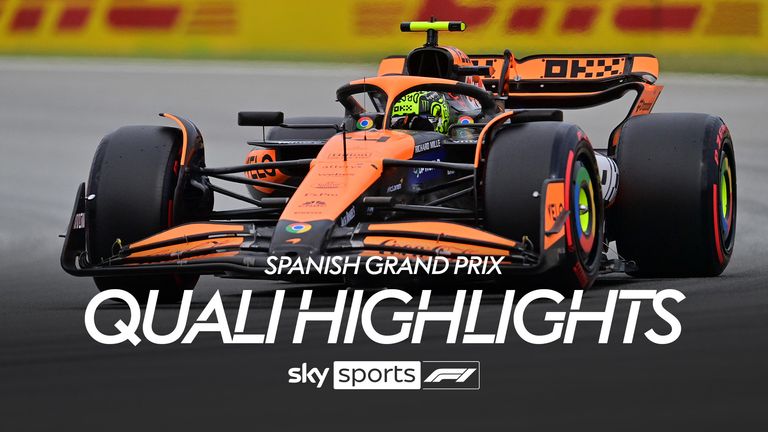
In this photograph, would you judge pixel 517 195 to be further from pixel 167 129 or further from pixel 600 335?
pixel 167 129

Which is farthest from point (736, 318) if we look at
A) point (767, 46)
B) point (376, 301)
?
point (767, 46)

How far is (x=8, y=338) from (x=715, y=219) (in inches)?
216

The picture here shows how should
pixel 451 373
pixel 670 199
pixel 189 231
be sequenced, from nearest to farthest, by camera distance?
pixel 451 373 < pixel 189 231 < pixel 670 199

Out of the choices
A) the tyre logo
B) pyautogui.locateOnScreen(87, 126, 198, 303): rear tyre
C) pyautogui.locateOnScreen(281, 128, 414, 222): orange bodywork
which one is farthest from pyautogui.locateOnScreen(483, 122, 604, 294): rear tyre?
pyautogui.locateOnScreen(87, 126, 198, 303): rear tyre

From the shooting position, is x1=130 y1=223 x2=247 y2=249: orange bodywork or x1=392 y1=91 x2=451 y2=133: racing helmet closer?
x1=130 y1=223 x2=247 y2=249: orange bodywork

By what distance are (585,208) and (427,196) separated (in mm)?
1218

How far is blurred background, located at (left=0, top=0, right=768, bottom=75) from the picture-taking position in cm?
2212

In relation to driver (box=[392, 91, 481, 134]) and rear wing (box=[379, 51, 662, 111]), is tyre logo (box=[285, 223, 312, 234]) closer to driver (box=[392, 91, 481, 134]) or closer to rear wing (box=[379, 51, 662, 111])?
driver (box=[392, 91, 481, 134])

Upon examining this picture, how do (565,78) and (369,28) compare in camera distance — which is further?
(369,28)

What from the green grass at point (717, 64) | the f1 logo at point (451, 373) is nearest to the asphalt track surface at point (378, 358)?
the f1 logo at point (451, 373)

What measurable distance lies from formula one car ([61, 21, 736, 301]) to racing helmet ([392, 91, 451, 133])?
0.04ft

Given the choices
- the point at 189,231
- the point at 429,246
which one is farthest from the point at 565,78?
the point at 189,231

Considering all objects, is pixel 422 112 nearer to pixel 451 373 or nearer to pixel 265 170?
pixel 265 170

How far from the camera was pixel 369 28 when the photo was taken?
910 inches
